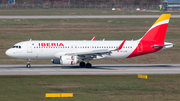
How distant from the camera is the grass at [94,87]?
82.6 ft

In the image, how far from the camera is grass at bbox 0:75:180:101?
2519cm

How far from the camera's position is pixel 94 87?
94.8 ft

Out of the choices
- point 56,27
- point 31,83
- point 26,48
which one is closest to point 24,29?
point 56,27

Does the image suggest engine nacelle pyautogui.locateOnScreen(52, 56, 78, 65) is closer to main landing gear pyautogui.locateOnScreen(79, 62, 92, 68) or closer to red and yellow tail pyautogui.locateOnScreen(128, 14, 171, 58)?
main landing gear pyautogui.locateOnScreen(79, 62, 92, 68)

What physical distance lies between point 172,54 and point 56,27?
143ft

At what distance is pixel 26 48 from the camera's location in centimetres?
4125

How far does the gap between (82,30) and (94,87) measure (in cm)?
5549

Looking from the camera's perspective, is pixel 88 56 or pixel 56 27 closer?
pixel 88 56

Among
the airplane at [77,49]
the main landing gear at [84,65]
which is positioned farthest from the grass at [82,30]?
the main landing gear at [84,65]

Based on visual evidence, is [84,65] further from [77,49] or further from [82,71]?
[82,71]

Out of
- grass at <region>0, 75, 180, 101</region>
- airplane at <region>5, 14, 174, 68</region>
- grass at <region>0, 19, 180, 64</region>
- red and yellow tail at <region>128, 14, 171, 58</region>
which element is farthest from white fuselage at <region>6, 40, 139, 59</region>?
grass at <region>0, 19, 180, 64</region>

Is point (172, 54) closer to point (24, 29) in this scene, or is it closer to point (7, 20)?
point (24, 29)

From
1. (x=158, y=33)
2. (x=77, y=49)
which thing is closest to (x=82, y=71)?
(x=77, y=49)

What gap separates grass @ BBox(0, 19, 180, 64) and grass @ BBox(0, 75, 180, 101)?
17.4 meters
